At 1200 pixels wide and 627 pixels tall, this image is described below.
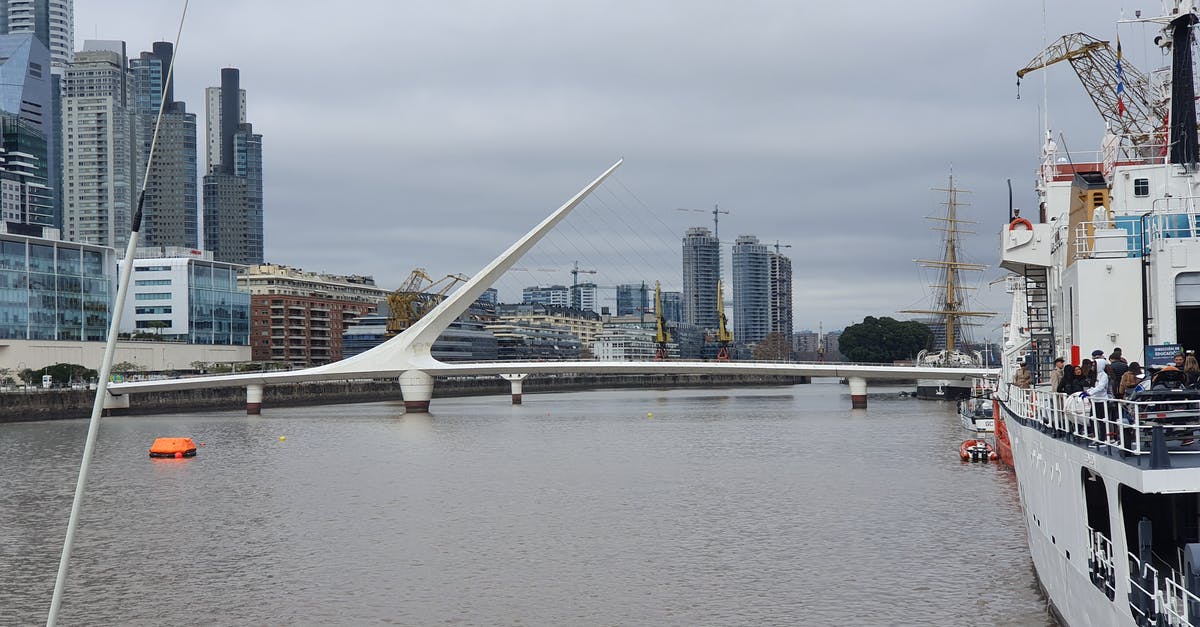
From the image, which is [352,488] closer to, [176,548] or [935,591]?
[176,548]

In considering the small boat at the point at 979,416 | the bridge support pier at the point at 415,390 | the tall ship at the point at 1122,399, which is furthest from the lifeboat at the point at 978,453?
the bridge support pier at the point at 415,390

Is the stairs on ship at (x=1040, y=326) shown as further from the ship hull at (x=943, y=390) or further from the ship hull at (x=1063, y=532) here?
the ship hull at (x=943, y=390)

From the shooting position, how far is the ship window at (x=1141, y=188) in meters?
15.5

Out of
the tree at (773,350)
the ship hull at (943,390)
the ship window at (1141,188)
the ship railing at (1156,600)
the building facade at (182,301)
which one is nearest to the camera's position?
the ship railing at (1156,600)

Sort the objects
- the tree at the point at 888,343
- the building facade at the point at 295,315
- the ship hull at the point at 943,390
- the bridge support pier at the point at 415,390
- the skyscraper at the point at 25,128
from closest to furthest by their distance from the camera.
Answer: the bridge support pier at the point at 415,390 → the ship hull at the point at 943,390 → the building facade at the point at 295,315 → the tree at the point at 888,343 → the skyscraper at the point at 25,128

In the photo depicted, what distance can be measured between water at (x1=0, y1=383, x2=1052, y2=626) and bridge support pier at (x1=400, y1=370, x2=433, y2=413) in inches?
883

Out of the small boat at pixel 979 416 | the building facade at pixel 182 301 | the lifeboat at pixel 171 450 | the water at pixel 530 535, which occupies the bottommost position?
the water at pixel 530 535

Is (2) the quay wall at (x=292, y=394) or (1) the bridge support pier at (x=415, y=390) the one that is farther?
(1) the bridge support pier at (x=415, y=390)

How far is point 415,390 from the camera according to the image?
59.8m

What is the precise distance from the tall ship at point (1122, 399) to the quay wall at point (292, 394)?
1852 inches

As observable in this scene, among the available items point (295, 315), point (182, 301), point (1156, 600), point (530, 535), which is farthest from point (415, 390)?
point (295, 315)

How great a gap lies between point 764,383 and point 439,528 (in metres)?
106

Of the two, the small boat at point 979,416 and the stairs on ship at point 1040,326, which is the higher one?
the stairs on ship at point 1040,326

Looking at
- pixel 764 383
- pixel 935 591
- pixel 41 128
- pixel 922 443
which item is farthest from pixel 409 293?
pixel 41 128
